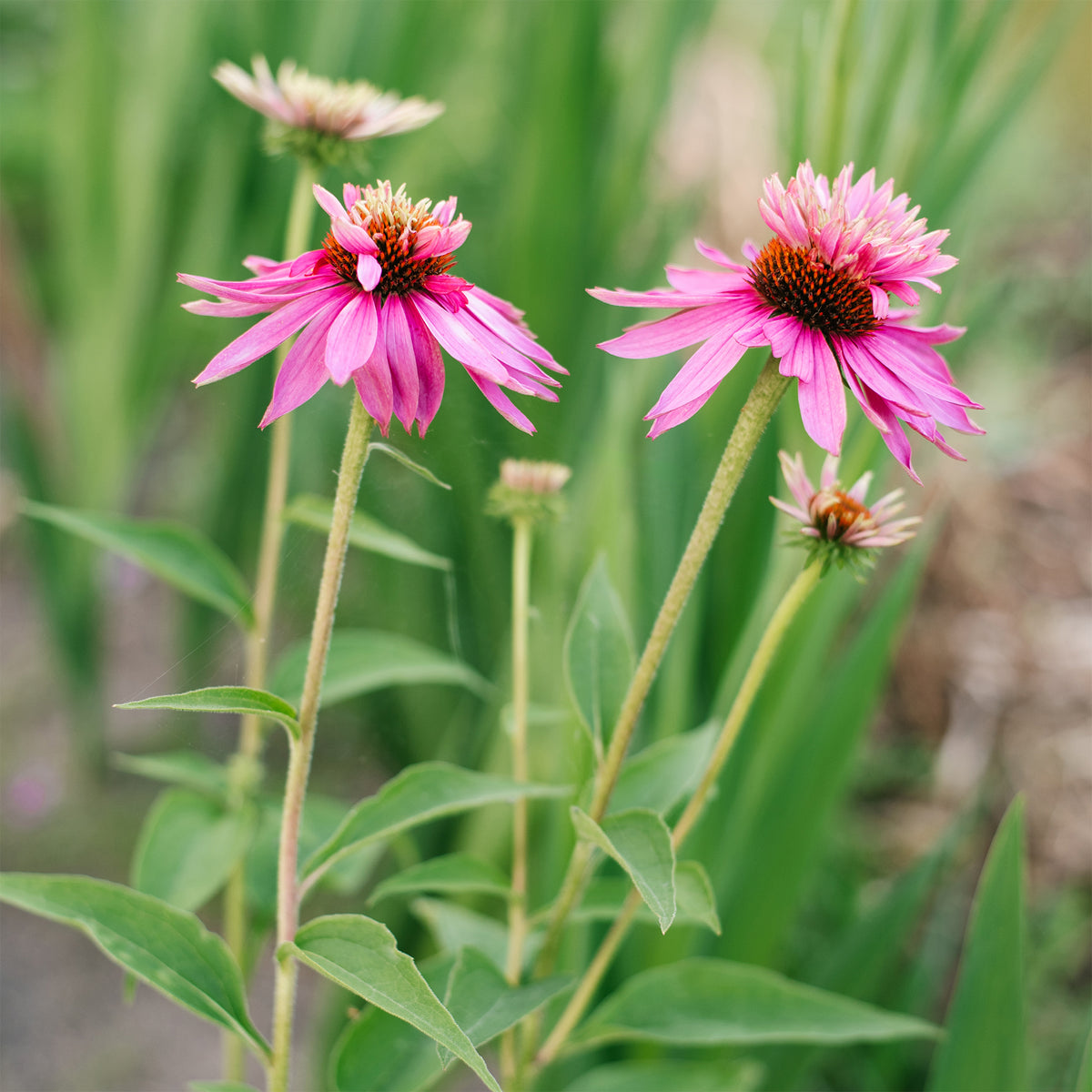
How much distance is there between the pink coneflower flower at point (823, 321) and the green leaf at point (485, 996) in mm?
168

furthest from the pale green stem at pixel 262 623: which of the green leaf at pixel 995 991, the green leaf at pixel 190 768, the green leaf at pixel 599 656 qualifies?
the green leaf at pixel 995 991

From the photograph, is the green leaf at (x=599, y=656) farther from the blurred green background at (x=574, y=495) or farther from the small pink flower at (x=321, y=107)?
the small pink flower at (x=321, y=107)

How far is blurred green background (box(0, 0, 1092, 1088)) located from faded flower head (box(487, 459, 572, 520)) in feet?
0.07

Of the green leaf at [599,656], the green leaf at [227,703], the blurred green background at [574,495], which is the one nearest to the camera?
the green leaf at [227,703]

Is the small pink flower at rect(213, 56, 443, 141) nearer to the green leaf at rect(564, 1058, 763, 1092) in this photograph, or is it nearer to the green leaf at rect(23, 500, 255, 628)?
the green leaf at rect(23, 500, 255, 628)

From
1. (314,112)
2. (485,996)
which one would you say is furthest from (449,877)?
(314,112)

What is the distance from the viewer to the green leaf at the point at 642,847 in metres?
0.23

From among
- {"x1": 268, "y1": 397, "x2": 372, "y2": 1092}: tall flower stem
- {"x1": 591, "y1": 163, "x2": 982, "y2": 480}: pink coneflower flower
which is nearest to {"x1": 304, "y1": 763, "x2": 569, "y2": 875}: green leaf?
{"x1": 268, "y1": 397, "x2": 372, "y2": 1092}: tall flower stem

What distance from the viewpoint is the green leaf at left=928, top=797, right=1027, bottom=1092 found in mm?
373

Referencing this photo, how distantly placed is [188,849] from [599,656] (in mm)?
191

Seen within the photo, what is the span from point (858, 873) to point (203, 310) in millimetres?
741

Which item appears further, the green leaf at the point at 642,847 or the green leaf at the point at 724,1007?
the green leaf at the point at 724,1007

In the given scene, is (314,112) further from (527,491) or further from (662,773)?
(662,773)

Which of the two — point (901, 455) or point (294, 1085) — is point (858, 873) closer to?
point (294, 1085)
